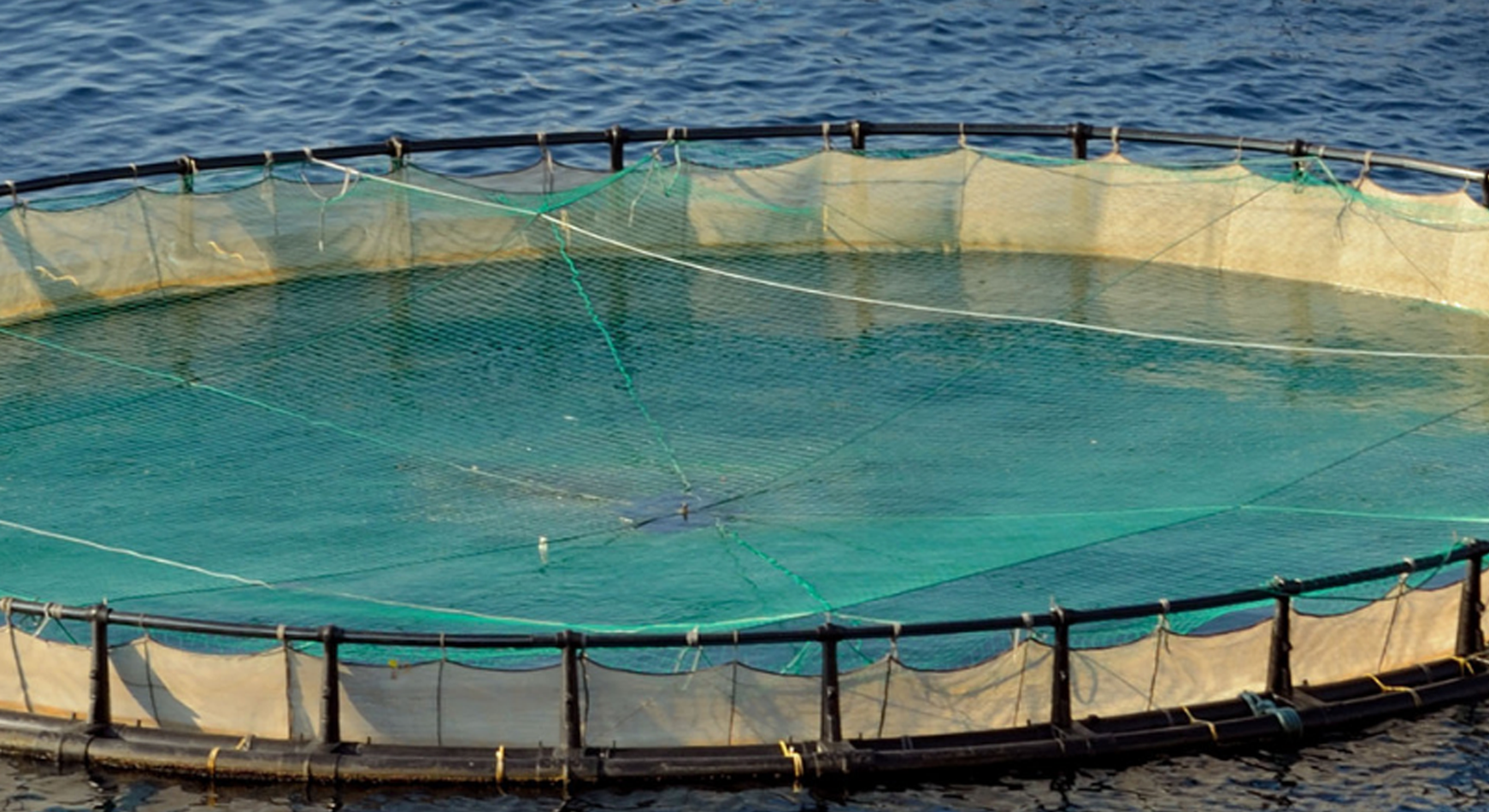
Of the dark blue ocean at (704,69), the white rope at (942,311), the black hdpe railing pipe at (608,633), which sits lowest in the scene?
the black hdpe railing pipe at (608,633)

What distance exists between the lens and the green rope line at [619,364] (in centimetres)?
2656

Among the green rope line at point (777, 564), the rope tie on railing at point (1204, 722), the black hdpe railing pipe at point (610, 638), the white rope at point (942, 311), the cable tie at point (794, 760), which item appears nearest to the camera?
the black hdpe railing pipe at point (610, 638)

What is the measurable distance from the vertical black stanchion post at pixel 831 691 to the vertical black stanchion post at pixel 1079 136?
13064 millimetres

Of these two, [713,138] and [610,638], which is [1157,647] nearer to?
[610,638]

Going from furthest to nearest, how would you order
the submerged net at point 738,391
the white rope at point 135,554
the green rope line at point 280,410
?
the green rope line at point 280,410 < the submerged net at point 738,391 < the white rope at point 135,554

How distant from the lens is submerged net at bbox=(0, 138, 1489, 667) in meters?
24.3

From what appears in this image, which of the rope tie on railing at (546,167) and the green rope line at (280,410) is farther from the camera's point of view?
the rope tie on railing at (546,167)

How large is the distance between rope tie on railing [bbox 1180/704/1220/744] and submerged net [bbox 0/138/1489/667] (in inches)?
57.8

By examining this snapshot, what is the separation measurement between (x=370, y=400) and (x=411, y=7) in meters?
23.5

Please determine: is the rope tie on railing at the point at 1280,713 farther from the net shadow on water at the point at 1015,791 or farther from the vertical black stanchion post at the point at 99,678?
the vertical black stanchion post at the point at 99,678

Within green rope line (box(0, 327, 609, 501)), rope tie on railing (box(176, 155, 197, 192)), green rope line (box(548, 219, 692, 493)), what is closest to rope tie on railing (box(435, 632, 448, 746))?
green rope line (box(0, 327, 609, 501))

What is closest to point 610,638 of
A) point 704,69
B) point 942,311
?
point 942,311

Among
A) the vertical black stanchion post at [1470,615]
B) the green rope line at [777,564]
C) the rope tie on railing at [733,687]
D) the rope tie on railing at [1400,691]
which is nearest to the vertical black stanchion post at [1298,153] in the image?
the vertical black stanchion post at [1470,615]

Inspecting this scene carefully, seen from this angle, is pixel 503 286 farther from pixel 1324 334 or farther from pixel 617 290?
pixel 1324 334
